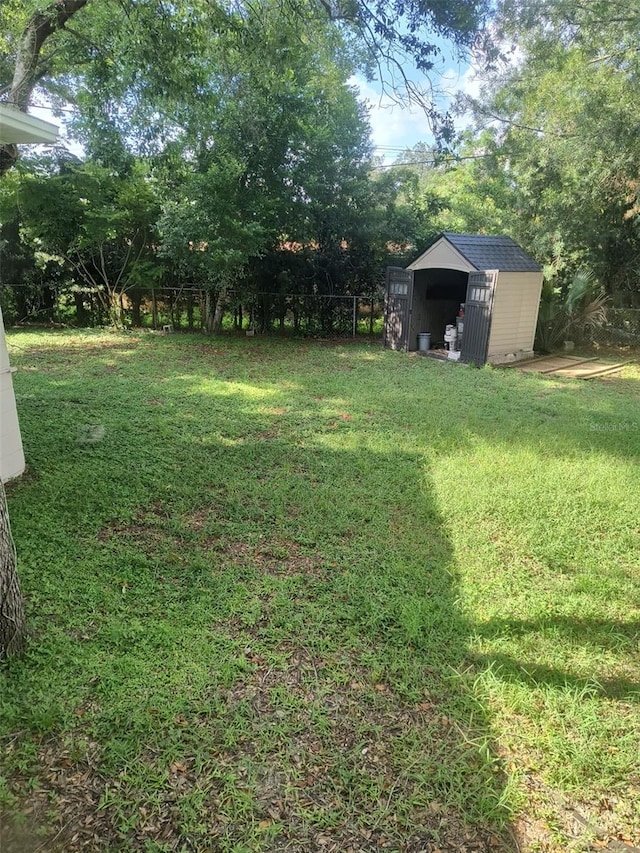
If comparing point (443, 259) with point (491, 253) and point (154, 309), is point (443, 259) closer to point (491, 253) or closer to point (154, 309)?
point (491, 253)

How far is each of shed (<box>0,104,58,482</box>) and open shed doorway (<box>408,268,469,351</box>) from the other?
7.81m

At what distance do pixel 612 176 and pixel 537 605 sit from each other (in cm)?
960

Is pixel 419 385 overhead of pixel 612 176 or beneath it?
beneath

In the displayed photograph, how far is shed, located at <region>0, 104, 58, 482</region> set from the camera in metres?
3.36

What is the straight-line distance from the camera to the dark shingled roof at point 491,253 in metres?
9.17

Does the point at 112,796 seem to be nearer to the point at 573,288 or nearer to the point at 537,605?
the point at 537,605

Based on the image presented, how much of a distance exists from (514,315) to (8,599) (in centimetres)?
905

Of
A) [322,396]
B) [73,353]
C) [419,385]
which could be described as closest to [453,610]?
[322,396]

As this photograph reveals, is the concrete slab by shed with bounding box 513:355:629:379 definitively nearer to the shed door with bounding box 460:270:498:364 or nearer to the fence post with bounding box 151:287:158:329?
the shed door with bounding box 460:270:498:364

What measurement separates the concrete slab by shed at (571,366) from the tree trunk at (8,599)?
834 centimetres

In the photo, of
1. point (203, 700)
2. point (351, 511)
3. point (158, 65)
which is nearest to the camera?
point (203, 700)

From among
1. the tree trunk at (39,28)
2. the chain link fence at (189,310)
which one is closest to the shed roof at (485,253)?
the chain link fence at (189,310)

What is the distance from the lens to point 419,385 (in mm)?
7793

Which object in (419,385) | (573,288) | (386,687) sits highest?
(573,288)
